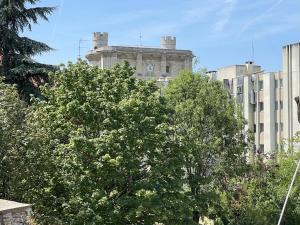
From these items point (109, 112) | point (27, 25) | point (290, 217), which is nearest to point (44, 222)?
point (109, 112)

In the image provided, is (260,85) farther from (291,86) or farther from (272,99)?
(291,86)

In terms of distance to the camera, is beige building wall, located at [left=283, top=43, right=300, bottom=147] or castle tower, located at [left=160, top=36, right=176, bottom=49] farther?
castle tower, located at [left=160, top=36, right=176, bottom=49]

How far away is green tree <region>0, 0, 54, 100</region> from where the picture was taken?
31.0m

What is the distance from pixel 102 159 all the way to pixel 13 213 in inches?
219

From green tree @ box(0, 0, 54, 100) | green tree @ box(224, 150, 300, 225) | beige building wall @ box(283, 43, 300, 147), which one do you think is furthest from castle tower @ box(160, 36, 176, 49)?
green tree @ box(0, 0, 54, 100)

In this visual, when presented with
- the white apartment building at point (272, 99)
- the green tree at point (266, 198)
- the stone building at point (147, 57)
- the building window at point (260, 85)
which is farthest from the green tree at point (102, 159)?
the stone building at point (147, 57)

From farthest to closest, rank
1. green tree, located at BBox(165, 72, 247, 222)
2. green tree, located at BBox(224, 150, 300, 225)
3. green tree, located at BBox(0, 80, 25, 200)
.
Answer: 1. green tree, located at BBox(224, 150, 300, 225)
2. green tree, located at BBox(165, 72, 247, 222)
3. green tree, located at BBox(0, 80, 25, 200)

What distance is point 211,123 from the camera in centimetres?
3481

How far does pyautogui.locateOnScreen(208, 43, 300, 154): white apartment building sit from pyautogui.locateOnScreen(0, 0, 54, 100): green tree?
28.4 metres

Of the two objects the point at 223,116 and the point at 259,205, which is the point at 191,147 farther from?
the point at 259,205

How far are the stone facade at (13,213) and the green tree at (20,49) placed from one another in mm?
13127

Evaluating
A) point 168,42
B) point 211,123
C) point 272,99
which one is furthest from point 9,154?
point 168,42

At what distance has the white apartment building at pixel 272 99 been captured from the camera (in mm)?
59156

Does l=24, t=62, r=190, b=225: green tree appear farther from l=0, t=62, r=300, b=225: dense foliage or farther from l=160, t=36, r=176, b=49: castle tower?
l=160, t=36, r=176, b=49: castle tower
